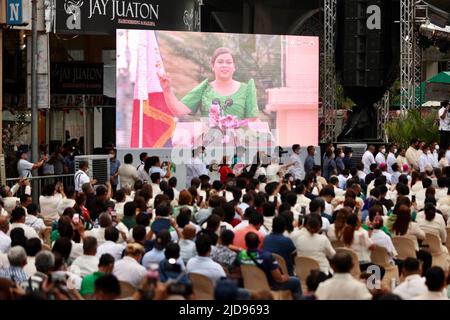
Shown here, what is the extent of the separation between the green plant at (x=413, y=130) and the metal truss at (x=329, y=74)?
206 cm

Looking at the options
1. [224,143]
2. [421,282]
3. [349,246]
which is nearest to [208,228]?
[349,246]

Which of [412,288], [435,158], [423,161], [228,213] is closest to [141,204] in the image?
[228,213]

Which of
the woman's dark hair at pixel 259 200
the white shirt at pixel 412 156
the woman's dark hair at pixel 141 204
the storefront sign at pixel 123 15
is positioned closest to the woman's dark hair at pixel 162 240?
the woman's dark hair at pixel 141 204

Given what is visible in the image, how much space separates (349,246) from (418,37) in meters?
20.6

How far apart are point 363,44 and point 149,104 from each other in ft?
24.0

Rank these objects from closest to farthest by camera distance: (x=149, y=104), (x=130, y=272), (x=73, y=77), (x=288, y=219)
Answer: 1. (x=130, y=272)
2. (x=288, y=219)
3. (x=149, y=104)
4. (x=73, y=77)

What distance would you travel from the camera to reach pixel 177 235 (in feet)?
44.3

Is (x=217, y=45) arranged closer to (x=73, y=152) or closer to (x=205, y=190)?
(x=73, y=152)

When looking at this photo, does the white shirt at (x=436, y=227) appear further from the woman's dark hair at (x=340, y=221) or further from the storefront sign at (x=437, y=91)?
the storefront sign at (x=437, y=91)

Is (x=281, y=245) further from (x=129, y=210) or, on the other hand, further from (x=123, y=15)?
(x=123, y=15)

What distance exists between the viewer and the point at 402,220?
14.1 m

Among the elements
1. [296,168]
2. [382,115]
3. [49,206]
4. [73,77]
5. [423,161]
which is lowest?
[49,206]

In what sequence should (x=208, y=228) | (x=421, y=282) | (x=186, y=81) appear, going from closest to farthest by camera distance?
(x=421, y=282)
(x=208, y=228)
(x=186, y=81)

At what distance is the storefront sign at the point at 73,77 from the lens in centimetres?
3172
